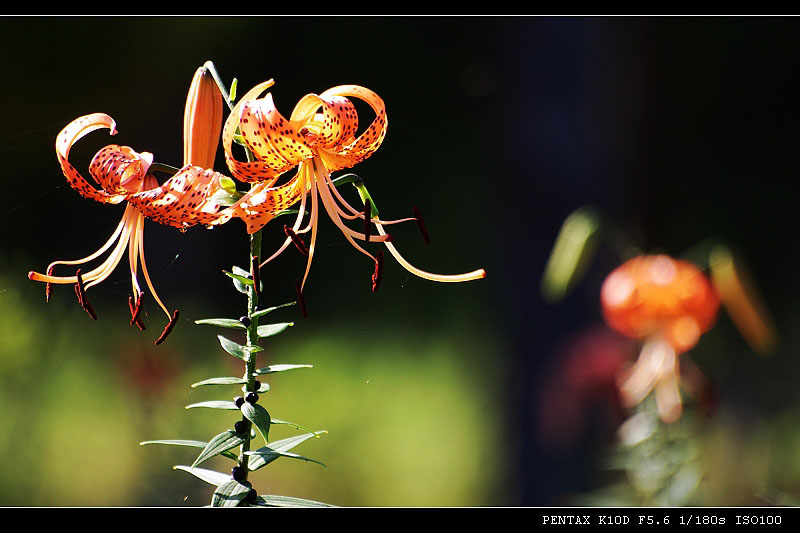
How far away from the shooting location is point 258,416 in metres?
0.63

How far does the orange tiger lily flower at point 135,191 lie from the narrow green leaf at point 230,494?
136 millimetres

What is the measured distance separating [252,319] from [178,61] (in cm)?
227

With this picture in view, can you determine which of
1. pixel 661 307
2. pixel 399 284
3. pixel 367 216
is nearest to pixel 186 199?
pixel 367 216

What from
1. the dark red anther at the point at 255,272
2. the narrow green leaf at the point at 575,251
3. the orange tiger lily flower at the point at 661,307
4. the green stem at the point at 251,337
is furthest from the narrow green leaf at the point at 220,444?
the orange tiger lily flower at the point at 661,307

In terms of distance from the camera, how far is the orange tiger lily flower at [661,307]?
5.67ft

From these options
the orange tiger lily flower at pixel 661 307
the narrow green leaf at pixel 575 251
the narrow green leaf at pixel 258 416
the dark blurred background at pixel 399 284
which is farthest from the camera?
the dark blurred background at pixel 399 284

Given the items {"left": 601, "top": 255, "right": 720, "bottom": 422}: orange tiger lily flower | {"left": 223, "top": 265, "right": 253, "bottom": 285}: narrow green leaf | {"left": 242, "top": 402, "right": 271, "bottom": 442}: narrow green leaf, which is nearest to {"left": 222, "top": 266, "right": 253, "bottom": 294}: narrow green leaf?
{"left": 223, "top": 265, "right": 253, "bottom": 285}: narrow green leaf

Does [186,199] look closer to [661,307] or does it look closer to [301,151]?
[301,151]

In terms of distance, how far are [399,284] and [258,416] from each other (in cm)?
223

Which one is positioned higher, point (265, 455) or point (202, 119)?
Result: point (202, 119)

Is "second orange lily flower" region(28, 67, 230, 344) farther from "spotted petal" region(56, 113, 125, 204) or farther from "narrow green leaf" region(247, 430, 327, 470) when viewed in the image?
"narrow green leaf" region(247, 430, 327, 470)

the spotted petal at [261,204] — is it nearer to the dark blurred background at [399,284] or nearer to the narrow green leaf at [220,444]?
the narrow green leaf at [220,444]
